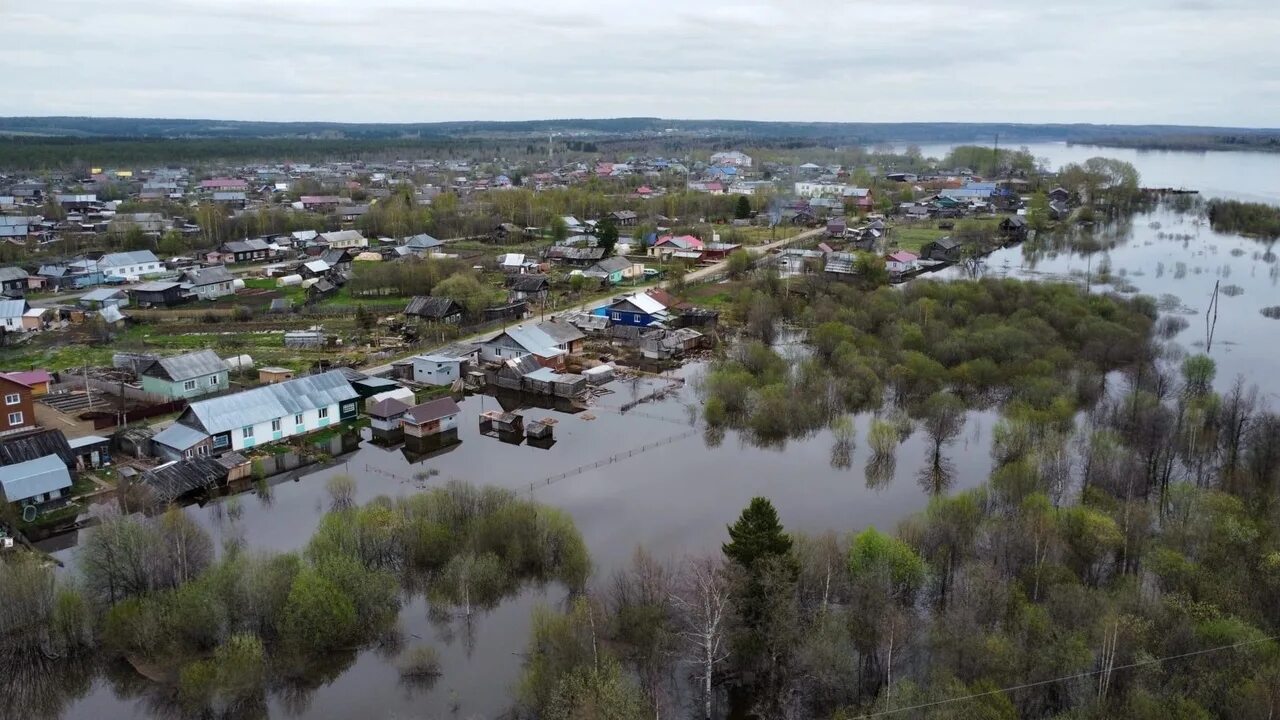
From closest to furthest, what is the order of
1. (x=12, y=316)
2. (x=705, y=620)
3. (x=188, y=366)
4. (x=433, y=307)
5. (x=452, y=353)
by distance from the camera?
(x=705, y=620)
(x=188, y=366)
(x=452, y=353)
(x=12, y=316)
(x=433, y=307)

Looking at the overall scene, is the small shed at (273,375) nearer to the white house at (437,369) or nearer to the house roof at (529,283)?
the white house at (437,369)

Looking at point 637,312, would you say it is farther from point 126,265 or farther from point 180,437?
point 126,265

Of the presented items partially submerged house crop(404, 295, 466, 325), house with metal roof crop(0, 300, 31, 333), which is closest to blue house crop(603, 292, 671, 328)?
partially submerged house crop(404, 295, 466, 325)

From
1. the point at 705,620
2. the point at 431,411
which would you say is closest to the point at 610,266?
the point at 431,411

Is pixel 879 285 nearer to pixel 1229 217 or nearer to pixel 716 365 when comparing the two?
pixel 716 365

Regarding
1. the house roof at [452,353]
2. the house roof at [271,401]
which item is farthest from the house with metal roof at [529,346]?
the house roof at [271,401]

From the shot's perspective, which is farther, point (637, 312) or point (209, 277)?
point (209, 277)

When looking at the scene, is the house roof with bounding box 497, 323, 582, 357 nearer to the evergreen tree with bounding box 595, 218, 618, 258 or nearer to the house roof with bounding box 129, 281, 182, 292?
the house roof with bounding box 129, 281, 182, 292

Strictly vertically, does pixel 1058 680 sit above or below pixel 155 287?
below
